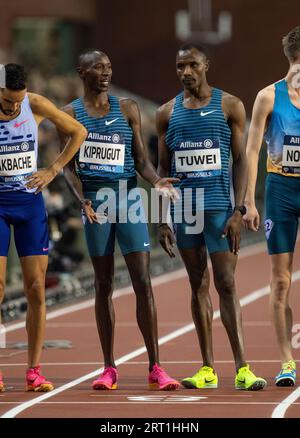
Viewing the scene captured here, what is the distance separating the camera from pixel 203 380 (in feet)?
35.1

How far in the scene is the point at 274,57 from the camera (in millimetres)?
35906

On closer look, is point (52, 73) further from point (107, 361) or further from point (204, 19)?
point (107, 361)

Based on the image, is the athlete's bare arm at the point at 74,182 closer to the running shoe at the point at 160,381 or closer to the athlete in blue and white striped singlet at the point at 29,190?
the athlete in blue and white striped singlet at the point at 29,190

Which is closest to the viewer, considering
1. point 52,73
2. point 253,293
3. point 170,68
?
point 253,293

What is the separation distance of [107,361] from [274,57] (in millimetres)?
25633

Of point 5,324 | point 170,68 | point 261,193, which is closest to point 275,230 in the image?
point 5,324

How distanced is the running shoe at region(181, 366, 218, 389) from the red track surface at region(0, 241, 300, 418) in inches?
3.3

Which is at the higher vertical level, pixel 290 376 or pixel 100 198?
pixel 100 198

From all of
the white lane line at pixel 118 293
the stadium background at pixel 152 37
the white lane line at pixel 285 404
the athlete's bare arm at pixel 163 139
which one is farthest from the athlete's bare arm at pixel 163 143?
the stadium background at pixel 152 37

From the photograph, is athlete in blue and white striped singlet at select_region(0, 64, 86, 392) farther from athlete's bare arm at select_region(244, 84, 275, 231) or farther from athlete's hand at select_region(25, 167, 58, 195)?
athlete's bare arm at select_region(244, 84, 275, 231)

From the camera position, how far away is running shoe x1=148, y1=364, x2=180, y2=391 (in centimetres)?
1059

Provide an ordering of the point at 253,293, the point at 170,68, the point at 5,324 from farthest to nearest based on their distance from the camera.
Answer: the point at 170,68 → the point at 253,293 → the point at 5,324

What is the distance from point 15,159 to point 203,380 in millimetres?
1947

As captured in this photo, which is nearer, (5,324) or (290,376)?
(290,376)
